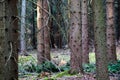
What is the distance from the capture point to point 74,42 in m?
8.07

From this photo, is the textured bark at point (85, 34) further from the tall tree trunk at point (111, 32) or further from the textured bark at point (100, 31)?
the textured bark at point (100, 31)

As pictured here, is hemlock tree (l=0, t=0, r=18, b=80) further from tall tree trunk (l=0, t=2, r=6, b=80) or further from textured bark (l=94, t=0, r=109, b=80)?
textured bark (l=94, t=0, r=109, b=80)

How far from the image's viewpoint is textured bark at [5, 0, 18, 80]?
2902 millimetres

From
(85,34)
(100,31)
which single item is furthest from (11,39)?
(85,34)

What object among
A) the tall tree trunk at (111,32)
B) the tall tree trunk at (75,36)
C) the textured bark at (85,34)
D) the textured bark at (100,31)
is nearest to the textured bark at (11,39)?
the textured bark at (100,31)

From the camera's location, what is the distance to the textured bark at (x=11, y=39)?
9.52 feet

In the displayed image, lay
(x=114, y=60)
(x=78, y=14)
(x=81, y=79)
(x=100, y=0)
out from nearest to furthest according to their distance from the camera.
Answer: (x=100, y=0) < (x=81, y=79) < (x=78, y=14) < (x=114, y=60)

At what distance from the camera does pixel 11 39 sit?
9.62 ft

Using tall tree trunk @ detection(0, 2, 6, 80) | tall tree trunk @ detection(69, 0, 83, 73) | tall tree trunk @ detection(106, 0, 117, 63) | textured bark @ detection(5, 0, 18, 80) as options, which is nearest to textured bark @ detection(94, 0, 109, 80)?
tall tree trunk @ detection(69, 0, 83, 73)

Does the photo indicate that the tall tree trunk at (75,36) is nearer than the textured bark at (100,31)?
No

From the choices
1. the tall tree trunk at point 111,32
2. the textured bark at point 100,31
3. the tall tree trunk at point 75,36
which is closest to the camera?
the textured bark at point 100,31

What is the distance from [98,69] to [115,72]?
3.05m

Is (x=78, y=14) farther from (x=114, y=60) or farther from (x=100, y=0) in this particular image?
(x=114, y=60)

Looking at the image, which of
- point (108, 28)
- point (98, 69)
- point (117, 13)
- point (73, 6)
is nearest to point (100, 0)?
point (98, 69)
